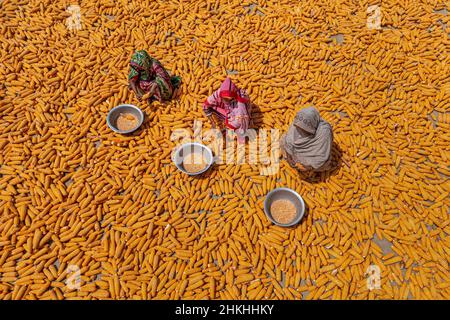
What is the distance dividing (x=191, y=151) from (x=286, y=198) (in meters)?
1.47

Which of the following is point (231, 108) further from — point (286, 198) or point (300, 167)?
point (286, 198)

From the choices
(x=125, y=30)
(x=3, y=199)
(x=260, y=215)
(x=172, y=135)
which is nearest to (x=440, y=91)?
(x=260, y=215)

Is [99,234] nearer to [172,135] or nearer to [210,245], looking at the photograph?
[210,245]

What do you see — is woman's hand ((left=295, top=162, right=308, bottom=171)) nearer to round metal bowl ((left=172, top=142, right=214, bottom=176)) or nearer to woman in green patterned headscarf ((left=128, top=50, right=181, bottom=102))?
round metal bowl ((left=172, top=142, right=214, bottom=176))

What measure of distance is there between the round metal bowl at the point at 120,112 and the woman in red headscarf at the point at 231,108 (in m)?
1.02

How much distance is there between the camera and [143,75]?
14.4 feet

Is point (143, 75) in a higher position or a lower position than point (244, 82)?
lower

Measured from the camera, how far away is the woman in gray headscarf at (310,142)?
3.43 m

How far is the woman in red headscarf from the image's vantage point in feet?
→ 12.8

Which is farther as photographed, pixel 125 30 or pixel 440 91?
pixel 125 30

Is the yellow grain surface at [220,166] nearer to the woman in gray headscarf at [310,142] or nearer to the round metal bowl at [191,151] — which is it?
the round metal bowl at [191,151]

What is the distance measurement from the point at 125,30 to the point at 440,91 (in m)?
5.60

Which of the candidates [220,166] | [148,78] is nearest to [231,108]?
[220,166]

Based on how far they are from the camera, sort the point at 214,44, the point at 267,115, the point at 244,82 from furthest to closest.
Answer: the point at 214,44 < the point at 244,82 < the point at 267,115
